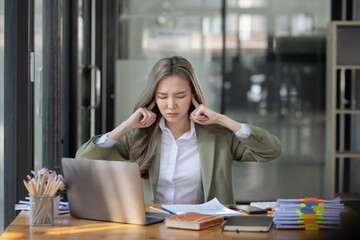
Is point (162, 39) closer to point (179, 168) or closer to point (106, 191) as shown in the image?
point (179, 168)

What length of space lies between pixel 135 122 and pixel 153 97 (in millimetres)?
164

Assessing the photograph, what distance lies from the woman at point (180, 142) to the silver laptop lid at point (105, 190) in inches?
23.2

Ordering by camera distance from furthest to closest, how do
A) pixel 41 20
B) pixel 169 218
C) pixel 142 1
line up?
pixel 142 1 < pixel 41 20 < pixel 169 218

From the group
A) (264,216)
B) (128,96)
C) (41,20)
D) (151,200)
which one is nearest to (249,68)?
(128,96)

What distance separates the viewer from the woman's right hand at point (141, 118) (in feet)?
9.39

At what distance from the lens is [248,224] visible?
6.72ft

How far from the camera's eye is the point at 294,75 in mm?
5637

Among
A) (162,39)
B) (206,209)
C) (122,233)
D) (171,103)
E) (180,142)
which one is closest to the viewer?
(122,233)

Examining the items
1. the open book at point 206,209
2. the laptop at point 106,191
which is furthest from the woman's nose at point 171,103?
the laptop at point 106,191

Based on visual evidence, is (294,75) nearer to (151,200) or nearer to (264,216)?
(151,200)

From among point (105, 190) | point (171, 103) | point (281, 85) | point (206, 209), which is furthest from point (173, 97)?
point (281, 85)

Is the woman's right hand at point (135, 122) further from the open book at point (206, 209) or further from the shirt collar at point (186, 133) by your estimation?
the open book at point (206, 209)

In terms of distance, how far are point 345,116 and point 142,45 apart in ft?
6.61

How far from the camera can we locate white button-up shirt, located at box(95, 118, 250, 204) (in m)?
2.85
